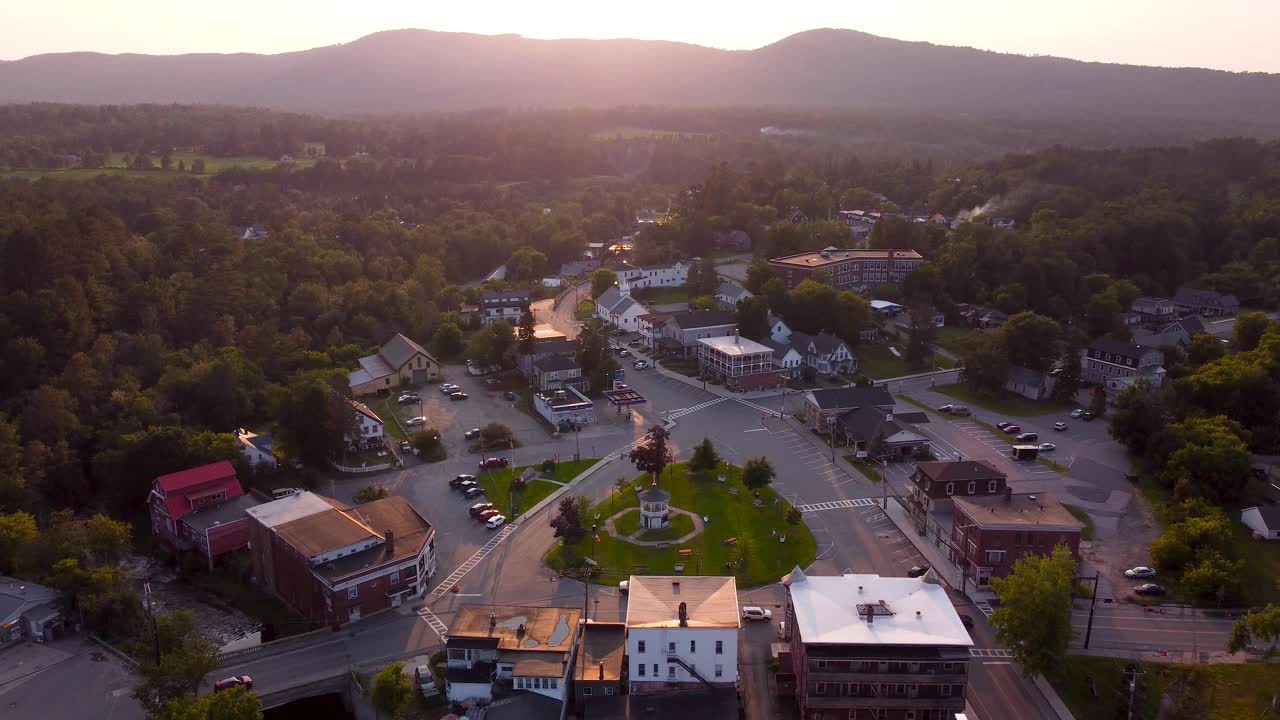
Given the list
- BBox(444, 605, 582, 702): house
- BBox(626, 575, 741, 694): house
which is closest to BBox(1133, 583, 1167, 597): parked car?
BBox(626, 575, 741, 694): house

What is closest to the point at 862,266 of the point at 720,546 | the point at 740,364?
the point at 740,364

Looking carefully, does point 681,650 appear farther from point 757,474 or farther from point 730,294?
point 730,294

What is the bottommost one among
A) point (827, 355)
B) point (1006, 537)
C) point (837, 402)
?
point (827, 355)

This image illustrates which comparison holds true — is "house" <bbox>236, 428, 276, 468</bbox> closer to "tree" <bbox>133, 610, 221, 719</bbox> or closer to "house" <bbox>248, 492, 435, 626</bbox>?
"house" <bbox>248, 492, 435, 626</bbox>

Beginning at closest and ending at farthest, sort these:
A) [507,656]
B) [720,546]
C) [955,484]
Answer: [507,656] < [720,546] < [955,484]

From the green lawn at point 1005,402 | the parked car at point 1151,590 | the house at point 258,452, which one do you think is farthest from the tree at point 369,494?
the green lawn at point 1005,402

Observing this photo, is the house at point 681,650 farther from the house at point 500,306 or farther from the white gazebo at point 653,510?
the house at point 500,306
